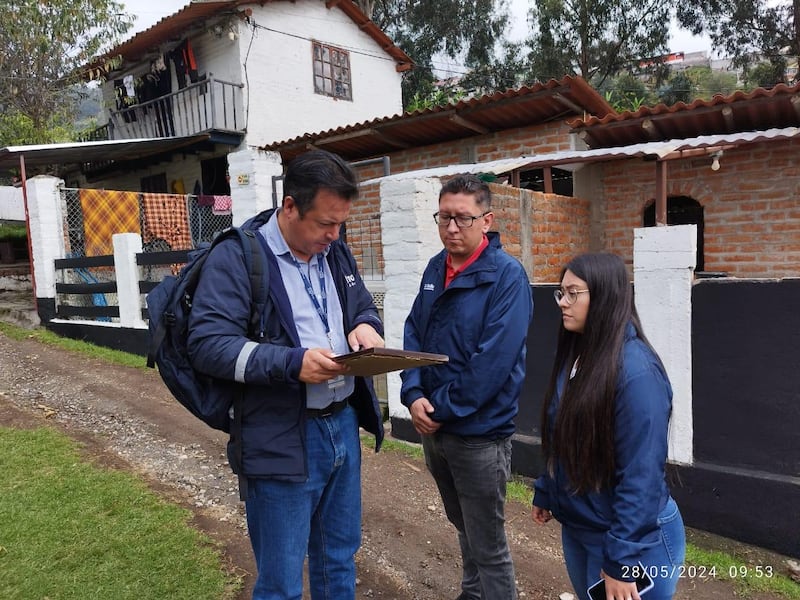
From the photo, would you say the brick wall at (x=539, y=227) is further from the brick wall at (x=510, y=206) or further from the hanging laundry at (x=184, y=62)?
the hanging laundry at (x=184, y=62)

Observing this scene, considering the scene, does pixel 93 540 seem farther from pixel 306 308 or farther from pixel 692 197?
pixel 692 197

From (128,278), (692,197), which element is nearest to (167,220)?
(128,278)

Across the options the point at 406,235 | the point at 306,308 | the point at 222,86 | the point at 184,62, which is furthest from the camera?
the point at 184,62

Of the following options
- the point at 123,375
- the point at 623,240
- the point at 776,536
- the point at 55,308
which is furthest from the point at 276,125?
the point at 776,536

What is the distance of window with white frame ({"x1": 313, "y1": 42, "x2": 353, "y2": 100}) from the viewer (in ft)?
43.4

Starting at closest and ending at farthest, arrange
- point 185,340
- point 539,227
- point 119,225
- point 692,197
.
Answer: point 185,340
point 539,227
point 692,197
point 119,225

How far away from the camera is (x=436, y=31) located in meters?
20.1

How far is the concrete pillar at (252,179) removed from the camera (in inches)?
242

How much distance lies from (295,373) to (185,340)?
0.36m

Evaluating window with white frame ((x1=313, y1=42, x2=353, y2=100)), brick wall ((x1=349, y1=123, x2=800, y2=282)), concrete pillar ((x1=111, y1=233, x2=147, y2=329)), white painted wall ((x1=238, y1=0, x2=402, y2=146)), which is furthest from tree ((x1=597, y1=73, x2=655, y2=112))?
concrete pillar ((x1=111, y1=233, x2=147, y2=329))

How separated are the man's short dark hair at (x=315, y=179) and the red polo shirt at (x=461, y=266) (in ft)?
2.46

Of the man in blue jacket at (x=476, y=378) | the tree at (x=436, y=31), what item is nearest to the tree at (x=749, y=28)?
the tree at (x=436, y=31)

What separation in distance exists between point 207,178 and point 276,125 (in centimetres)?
195

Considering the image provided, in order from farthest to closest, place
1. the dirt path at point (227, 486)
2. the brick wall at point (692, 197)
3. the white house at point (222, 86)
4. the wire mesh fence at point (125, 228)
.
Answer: the white house at point (222, 86), the wire mesh fence at point (125, 228), the brick wall at point (692, 197), the dirt path at point (227, 486)
